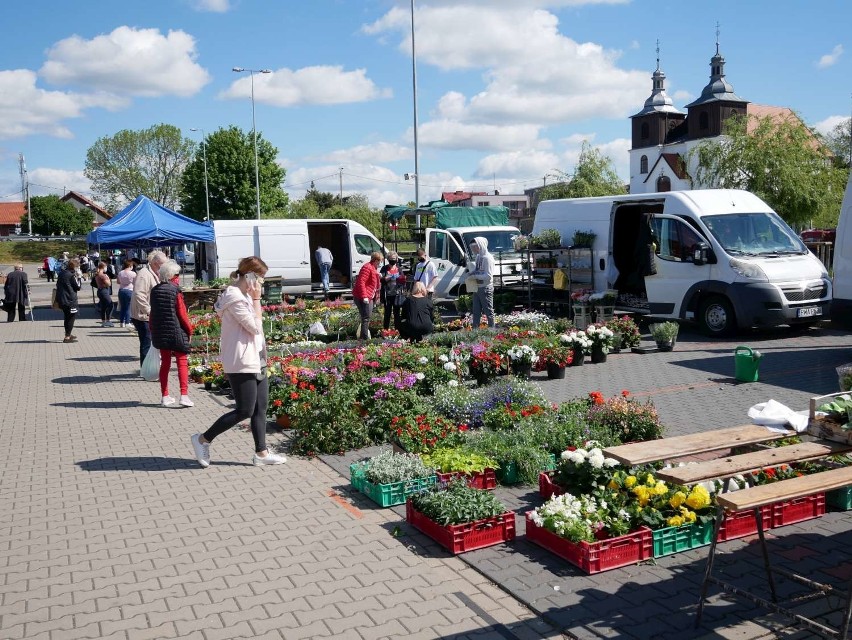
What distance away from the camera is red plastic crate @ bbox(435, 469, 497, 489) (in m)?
6.24

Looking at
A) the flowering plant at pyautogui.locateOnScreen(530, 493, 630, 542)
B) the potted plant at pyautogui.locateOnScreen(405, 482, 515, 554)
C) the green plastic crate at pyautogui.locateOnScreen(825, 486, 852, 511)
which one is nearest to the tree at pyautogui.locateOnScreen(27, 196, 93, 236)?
the potted plant at pyautogui.locateOnScreen(405, 482, 515, 554)

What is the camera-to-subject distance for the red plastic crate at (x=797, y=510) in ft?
18.2

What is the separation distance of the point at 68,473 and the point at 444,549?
419cm

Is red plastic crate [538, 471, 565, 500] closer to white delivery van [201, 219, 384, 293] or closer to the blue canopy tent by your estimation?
the blue canopy tent

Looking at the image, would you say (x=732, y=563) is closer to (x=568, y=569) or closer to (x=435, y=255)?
(x=568, y=569)

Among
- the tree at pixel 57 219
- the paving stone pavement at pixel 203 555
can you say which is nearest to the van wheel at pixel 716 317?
the paving stone pavement at pixel 203 555

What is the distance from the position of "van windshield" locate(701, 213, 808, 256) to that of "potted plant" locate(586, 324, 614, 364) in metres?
3.62

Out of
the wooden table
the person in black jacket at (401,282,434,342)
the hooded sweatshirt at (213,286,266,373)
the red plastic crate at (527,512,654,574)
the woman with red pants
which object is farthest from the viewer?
the person in black jacket at (401,282,434,342)

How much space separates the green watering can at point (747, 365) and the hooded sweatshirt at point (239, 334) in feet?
22.6

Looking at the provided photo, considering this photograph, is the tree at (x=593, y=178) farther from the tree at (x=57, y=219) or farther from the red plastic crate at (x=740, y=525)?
the tree at (x=57, y=219)

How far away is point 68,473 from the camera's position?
748 cm

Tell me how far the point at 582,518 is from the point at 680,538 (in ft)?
2.18

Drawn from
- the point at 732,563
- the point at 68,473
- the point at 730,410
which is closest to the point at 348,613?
the point at 732,563

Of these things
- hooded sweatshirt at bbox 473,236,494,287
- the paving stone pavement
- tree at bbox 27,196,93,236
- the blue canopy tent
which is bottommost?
the paving stone pavement
